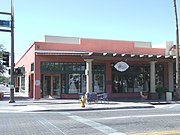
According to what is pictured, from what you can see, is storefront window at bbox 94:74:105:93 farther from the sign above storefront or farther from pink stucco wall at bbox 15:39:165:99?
the sign above storefront

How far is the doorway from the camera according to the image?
30078mm

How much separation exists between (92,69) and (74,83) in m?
2.18

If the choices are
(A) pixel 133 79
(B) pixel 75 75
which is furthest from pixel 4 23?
(A) pixel 133 79

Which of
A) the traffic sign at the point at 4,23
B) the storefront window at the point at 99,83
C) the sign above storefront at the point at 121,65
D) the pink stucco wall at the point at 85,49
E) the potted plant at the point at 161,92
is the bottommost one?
the potted plant at the point at 161,92

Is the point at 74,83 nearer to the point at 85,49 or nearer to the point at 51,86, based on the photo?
the point at 51,86

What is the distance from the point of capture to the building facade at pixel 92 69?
27.9m

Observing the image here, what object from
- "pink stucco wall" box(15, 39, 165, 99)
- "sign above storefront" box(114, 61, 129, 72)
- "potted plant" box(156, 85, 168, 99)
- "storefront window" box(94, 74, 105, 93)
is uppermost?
"pink stucco wall" box(15, 39, 165, 99)

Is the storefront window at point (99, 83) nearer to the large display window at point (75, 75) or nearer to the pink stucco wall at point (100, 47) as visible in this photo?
the large display window at point (75, 75)

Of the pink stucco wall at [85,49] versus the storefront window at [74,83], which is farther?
the storefront window at [74,83]

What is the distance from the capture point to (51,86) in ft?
98.7

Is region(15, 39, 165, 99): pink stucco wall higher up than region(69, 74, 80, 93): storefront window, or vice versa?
region(15, 39, 165, 99): pink stucco wall

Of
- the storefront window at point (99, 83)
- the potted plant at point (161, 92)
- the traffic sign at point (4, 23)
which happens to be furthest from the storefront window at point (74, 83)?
the traffic sign at point (4, 23)

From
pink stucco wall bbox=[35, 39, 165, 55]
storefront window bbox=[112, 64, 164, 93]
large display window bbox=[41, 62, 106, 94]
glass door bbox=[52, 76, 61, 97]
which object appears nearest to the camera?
large display window bbox=[41, 62, 106, 94]

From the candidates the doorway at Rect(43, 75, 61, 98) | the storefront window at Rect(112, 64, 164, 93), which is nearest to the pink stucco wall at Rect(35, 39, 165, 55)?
the storefront window at Rect(112, 64, 164, 93)
